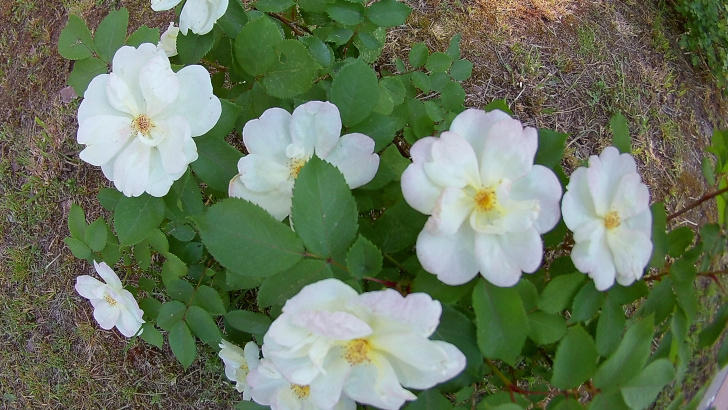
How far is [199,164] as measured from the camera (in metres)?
1.14

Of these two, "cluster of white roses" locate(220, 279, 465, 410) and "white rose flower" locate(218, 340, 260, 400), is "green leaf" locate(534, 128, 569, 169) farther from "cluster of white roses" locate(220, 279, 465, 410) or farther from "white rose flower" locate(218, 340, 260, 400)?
"white rose flower" locate(218, 340, 260, 400)

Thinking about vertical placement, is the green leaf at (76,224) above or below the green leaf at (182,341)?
above

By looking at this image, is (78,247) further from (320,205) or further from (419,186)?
(419,186)

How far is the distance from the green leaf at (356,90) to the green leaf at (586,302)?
1.75 ft

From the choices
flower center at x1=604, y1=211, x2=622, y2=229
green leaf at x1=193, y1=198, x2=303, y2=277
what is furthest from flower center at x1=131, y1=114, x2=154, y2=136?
flower center at x1=604, y1=211, x2=622, y2=229

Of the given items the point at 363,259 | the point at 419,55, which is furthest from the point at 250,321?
the point at 419,55

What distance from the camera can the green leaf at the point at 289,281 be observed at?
94cm

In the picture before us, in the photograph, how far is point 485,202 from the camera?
0.89 meters

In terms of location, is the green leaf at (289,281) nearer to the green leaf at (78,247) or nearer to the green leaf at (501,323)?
the green leaf at (501,323)

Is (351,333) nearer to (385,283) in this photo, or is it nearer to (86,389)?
(385,283)

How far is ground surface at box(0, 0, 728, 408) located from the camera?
88.8 inches

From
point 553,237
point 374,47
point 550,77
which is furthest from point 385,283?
point 550,77

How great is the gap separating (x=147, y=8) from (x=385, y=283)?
2.08 metres

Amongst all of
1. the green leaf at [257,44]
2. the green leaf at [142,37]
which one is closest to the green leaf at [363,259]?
the green leaf at [257,44]
